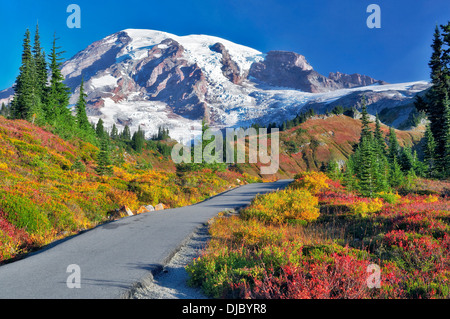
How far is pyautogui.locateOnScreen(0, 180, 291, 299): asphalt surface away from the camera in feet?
15.2

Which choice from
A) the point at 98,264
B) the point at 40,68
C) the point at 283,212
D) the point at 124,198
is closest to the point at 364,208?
the point at 283,212

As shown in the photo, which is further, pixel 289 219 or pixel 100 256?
pixel 289 219

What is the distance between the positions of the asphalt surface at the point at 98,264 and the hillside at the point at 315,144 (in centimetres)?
6232

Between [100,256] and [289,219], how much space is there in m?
7.46

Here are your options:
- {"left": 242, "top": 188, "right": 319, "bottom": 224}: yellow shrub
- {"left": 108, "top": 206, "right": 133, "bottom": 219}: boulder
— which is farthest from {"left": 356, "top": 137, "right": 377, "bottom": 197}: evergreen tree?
{"left": 108, "top": 206, "right": 133, "bottom": 219}: boulder

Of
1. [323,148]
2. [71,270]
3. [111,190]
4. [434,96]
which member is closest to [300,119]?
[323,148]

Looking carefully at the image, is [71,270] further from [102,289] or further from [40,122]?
[40,122]

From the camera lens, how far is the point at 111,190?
1535 cm

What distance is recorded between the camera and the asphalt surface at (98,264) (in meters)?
4.64

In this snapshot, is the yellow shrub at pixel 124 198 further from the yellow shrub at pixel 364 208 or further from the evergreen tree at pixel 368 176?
the evergreen tree at pixel 368 176

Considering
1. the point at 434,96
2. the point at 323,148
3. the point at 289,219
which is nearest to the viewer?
the point at 289,219

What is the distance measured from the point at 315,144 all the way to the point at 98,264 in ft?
343

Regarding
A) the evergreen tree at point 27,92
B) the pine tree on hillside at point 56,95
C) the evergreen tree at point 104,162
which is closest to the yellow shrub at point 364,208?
the evergreen tree at point 104,162

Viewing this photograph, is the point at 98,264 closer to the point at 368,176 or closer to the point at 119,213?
the point at 119,213
